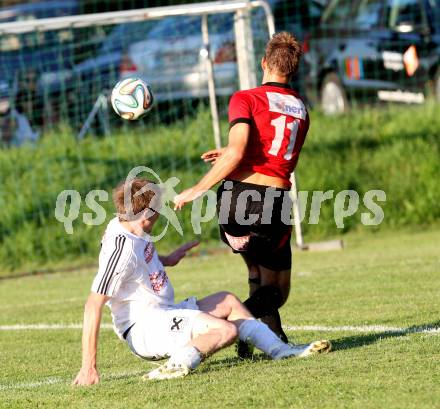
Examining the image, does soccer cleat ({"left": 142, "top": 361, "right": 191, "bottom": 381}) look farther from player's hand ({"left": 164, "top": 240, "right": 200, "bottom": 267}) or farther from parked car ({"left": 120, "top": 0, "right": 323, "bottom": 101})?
parked car ({"left": 120, "top": 0, "right": 323, "bottom": 101})

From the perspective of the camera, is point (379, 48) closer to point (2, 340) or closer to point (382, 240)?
point (382, 240)

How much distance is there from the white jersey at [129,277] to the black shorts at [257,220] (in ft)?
1.83

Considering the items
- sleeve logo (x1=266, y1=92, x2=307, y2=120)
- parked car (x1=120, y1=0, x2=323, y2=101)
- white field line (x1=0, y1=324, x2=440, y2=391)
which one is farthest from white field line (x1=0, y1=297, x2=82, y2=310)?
sleeve logo (x1=266, y1=92, x2=307, y2=120)

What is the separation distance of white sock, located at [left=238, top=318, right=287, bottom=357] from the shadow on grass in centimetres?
45

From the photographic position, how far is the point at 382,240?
13.8 metres

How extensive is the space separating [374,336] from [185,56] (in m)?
8.78

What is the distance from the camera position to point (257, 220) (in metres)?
6.67

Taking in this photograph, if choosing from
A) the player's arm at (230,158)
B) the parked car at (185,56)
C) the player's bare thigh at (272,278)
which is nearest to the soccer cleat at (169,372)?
the player's arm at (230,158)

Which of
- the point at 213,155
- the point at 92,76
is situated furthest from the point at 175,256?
the point at 92,76

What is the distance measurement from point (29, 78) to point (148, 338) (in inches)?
411

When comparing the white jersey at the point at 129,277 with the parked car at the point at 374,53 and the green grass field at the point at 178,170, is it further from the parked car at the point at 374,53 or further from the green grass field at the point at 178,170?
the parked car at the point at 374,53

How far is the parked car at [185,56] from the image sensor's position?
47.3 feet

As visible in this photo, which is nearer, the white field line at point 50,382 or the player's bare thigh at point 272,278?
the white field line at point 50,382

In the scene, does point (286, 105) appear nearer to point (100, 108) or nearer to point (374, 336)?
point (374, 336)
